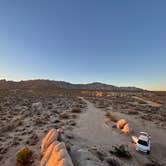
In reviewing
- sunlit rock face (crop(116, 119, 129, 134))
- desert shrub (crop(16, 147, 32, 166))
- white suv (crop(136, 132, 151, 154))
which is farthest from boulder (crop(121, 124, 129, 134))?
desert shrub (crop(16, 147, 32, 166))

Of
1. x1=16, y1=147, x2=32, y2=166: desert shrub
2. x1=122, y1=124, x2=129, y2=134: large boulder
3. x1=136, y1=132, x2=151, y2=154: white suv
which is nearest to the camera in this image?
x1=16, y1=147, x2=32, y2=166: desert shrub

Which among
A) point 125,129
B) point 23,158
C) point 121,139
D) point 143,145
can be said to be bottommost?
point 23,158

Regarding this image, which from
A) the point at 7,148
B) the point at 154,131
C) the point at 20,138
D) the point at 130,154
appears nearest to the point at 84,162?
the point at 130,154

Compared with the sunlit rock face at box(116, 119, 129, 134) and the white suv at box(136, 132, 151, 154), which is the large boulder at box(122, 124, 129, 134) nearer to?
the sunlit rock face at box(116, 119, 129, 134)

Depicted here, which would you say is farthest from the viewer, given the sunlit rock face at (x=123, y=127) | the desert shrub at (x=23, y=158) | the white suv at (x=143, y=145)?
the sunlit rock face at (x=123, y=127)

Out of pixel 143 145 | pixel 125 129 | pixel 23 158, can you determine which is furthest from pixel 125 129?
pixel 23 158

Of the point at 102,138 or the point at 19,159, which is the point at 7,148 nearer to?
the point at 19,159

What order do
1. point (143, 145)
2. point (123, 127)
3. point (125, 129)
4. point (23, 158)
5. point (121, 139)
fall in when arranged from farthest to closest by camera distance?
point (123, 127) → point (125, 129) → point (121, 139) → point (143, 145) → point (23, 158)

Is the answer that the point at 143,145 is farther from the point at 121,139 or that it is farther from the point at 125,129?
the point at 125,129

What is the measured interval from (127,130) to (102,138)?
4.01 meters

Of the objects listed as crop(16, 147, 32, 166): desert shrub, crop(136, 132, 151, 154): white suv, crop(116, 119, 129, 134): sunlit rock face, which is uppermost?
crop(116, 119, 129, 134): sunlit rock face

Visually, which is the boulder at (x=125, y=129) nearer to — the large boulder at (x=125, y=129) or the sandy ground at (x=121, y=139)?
the large boulder at (x=125, y=129)

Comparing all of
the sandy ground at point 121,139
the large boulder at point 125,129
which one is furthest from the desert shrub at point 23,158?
the large boulder at point 125,129

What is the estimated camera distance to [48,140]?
1343 cm
